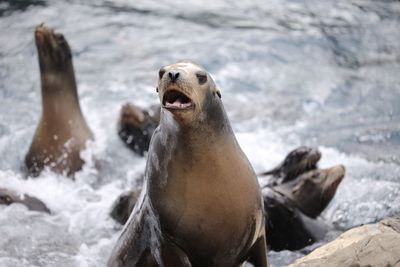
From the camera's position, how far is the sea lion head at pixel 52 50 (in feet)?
25.9

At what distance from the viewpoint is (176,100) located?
400 cm

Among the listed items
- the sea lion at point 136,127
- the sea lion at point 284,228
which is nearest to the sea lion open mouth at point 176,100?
the sea lion at point 284,228

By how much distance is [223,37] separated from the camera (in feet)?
40.8

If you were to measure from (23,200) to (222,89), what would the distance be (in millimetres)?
4377

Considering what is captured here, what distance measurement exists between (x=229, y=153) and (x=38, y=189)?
3.74 meters

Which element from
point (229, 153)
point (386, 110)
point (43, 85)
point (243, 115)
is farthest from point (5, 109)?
point (229, 153)

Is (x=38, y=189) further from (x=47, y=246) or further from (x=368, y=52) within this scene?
(x=368, y=52)

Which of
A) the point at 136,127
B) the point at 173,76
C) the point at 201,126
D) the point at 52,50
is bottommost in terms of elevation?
the point at 136,127

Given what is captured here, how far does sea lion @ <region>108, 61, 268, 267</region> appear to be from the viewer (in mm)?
4262

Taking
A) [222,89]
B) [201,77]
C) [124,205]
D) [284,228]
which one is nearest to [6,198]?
[124,205]

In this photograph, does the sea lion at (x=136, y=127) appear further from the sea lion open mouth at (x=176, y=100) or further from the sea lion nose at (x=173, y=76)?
the sea lion nose at (x=173, y=76)

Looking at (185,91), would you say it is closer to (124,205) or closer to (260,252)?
(260,252)

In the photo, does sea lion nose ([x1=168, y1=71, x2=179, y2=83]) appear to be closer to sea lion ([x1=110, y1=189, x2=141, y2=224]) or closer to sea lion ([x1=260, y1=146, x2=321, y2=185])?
sea lion ([x1=110, y1=189, x2=141, y2=224])

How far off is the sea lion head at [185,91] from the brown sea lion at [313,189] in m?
2.41
